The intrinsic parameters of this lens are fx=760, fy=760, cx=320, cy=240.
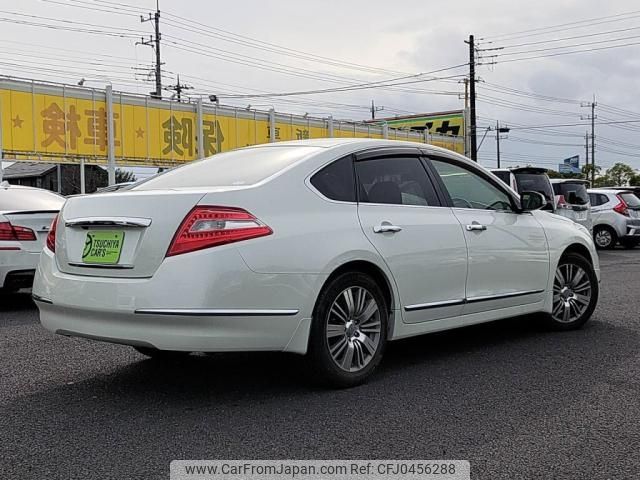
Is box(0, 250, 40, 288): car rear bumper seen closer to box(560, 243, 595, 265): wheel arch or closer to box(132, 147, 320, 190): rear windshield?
box(132, 147, 320, 190): rear windshield

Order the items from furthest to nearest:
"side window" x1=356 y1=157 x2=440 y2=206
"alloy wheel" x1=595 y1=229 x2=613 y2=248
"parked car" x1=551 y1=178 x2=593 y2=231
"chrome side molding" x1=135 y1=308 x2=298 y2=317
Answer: "alloy wheel" x1=595 y1=229 x2=613 y2=248
"parked car" x1=551 y1=178 x2=593 y2=231
"side window" x1=356 y1=157 x2=440 y2=206
"chrome side molding" x1=135 y1=308 x2=298 y2=317

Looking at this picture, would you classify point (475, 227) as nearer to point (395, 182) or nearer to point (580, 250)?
point (395, 182)

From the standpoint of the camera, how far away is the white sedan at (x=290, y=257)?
4.06 meters

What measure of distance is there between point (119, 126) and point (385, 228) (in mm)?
17631

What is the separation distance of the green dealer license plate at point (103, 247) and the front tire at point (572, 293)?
378 cm

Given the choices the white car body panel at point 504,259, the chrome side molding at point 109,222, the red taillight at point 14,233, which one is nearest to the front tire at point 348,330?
the white car body panel at point 504,259

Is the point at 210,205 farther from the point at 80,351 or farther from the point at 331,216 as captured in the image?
the point at 80,351

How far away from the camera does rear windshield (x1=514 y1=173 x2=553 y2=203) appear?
50.7ft

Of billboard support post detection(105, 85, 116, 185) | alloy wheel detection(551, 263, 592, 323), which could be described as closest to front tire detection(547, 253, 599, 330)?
alloy wheel detection(551, 263, 592, 323)

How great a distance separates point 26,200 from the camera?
8.34m

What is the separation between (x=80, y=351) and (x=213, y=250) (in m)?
2.26

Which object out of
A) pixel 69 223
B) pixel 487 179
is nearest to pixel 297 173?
pixel 69 223

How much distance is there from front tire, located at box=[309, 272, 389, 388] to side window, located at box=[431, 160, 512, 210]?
124 cm

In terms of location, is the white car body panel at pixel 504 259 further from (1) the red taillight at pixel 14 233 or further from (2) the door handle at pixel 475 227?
(1) the red taillight at pixel 14 233
